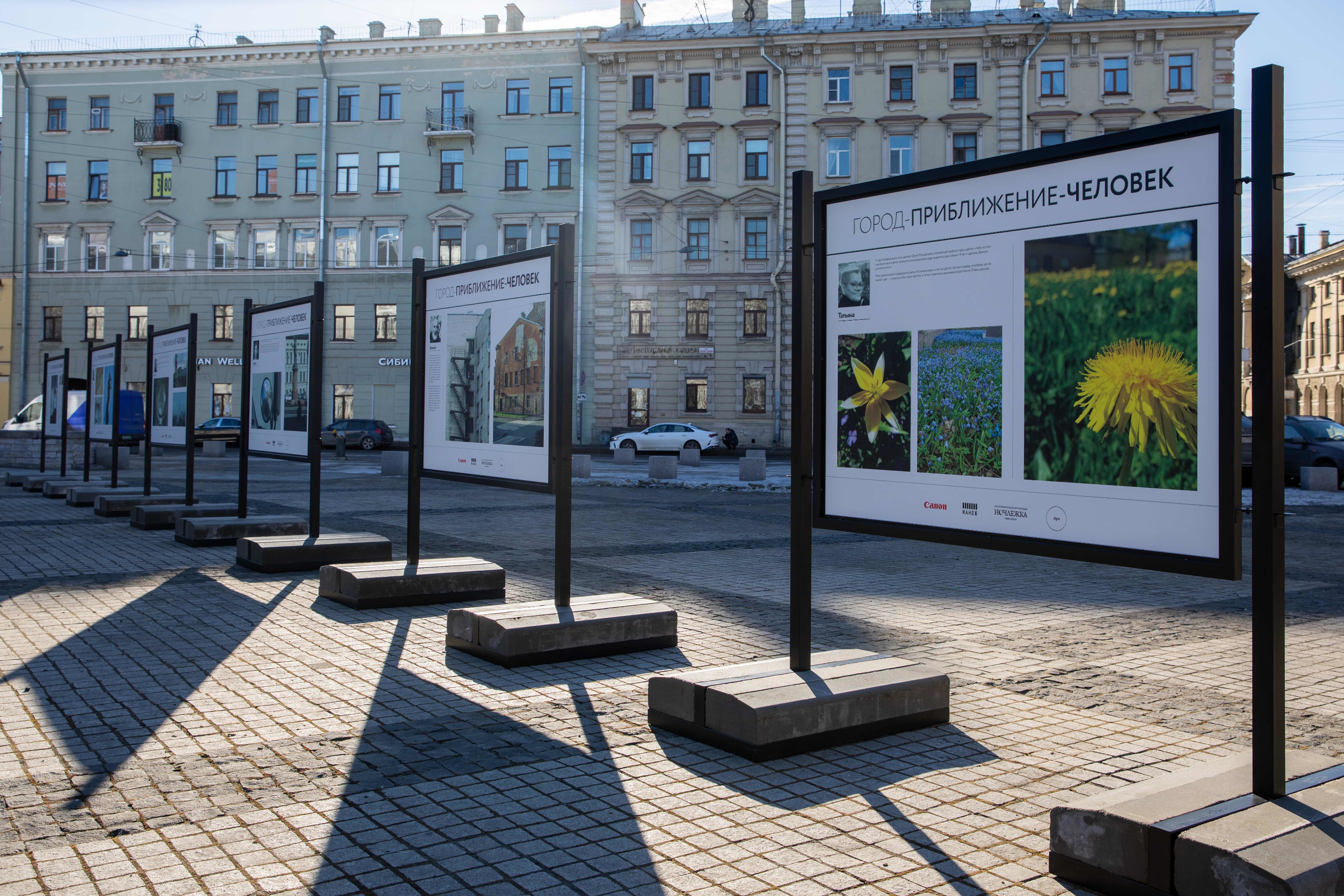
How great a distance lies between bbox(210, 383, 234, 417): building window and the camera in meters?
45.5

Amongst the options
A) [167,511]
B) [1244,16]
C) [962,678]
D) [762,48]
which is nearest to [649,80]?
[762,48]

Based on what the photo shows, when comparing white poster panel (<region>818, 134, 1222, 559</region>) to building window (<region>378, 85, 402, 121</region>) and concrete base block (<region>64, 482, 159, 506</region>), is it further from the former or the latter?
building window (<region>378, 85, 402, 121</region>)

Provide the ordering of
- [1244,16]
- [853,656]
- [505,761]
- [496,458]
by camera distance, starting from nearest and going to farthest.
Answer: [505,761] → [853,656] → [496,458] → [1244,16]

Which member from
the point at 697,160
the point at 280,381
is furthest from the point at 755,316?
the point at 280,381

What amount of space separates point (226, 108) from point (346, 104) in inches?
206

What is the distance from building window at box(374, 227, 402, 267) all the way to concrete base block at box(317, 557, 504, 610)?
128 ft

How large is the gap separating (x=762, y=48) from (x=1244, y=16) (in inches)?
697

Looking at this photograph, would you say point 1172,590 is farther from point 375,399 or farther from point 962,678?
point 375,399

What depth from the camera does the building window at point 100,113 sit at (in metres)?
47.1

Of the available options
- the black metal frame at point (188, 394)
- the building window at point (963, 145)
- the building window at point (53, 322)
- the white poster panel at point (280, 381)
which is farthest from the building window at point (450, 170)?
the white poster panel at point (280, 381)

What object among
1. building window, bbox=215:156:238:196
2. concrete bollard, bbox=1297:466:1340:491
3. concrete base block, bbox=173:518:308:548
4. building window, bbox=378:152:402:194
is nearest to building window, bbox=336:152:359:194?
building window, bbox=378:152:402:194

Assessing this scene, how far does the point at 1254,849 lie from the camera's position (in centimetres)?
290

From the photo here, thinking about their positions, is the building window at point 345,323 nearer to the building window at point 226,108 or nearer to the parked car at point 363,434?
the parked car at point 363,434

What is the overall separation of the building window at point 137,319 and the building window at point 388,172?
11.0 m
